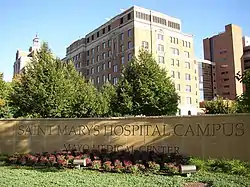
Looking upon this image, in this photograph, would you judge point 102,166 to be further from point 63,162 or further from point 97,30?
point 97,30

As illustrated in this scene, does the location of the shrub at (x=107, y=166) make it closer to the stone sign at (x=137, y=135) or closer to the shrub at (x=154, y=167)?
the shrub at (x=154, y=167)

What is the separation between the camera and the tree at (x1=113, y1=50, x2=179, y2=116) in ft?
81.6

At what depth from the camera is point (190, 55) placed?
247 feet

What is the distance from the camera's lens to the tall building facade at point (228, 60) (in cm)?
9419

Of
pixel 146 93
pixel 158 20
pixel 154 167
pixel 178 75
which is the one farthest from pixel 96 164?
pixel 158 20

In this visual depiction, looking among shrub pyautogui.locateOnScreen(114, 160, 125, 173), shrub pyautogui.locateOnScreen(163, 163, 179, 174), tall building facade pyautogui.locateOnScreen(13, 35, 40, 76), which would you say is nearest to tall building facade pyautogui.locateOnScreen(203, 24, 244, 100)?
tall building facade pyautogui.locateOnScreen(13, 35, 40, 76)

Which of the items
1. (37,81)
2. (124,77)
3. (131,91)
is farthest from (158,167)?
(124,77)

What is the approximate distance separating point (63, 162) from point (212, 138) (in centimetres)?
631

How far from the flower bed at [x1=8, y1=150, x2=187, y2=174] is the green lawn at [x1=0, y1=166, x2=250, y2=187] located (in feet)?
1.54

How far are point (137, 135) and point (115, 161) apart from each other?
358cm

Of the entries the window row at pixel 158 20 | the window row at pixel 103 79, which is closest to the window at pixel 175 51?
the window row at pixel 158 20

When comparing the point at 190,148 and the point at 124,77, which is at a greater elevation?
the point at 124,77

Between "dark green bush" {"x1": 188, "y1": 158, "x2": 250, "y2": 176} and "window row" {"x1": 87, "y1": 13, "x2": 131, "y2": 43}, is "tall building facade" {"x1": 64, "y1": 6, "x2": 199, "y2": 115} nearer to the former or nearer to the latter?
"window row" {"x1": 87, "y1": 13, "x2": 131, "y2": 43}

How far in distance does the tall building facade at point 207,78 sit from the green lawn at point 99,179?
8546 centimetres
